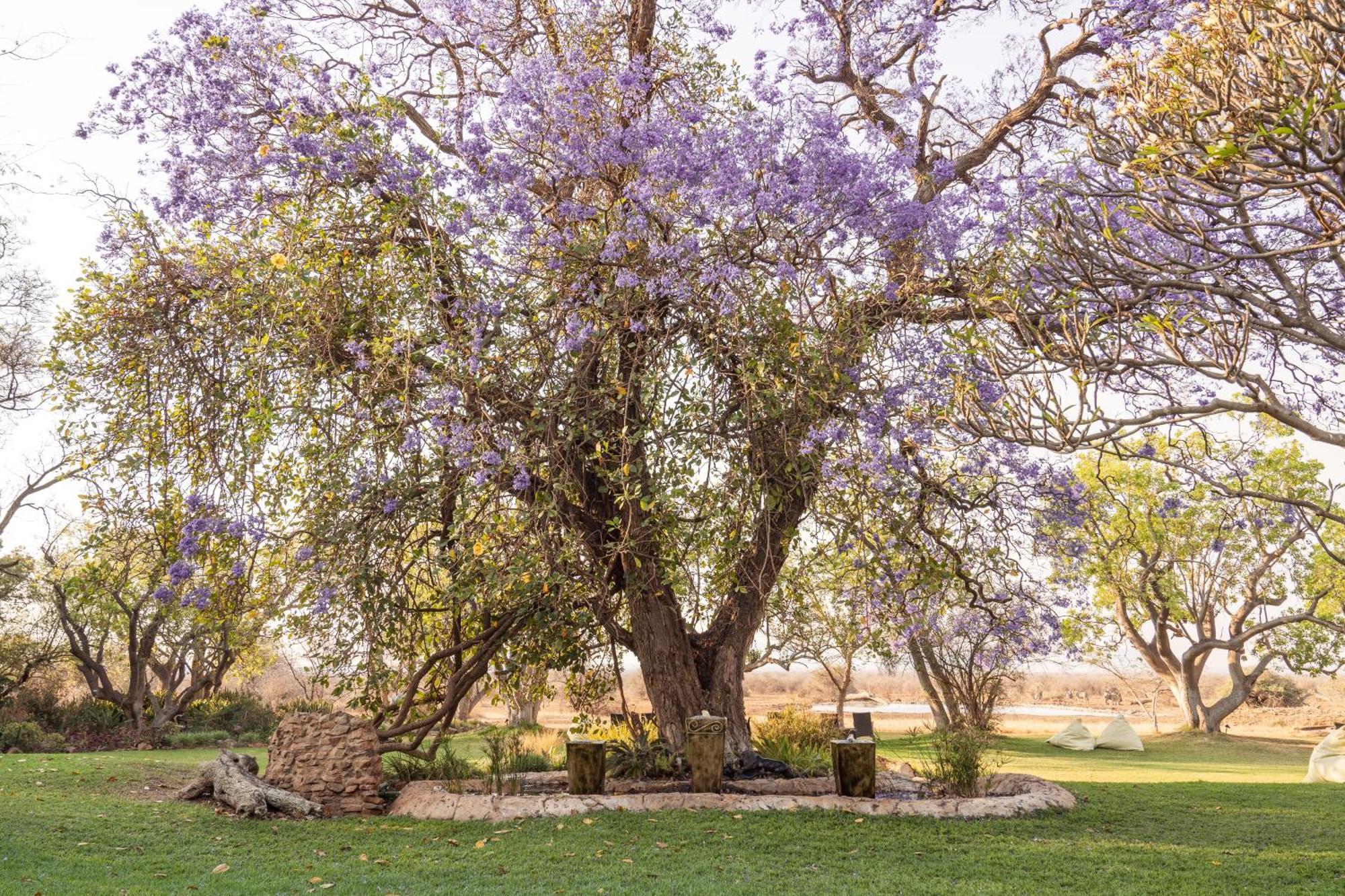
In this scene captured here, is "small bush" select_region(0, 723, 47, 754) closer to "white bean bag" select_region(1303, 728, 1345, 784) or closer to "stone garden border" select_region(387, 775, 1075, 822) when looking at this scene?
"stone garden border" select_region(387, 775, 1075, 822)

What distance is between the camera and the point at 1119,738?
16.3 m

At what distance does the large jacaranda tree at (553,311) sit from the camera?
6.86 meters

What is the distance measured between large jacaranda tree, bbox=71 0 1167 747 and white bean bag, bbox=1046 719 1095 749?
10185 millimetres

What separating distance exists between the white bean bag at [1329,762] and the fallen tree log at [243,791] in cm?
1117

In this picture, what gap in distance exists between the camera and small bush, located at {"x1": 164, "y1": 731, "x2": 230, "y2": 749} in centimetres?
1588

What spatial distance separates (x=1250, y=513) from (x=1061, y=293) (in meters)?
4.58

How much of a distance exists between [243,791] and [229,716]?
12.1m

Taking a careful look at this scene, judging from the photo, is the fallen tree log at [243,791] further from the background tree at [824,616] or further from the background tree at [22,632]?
the background tree at [22,632]

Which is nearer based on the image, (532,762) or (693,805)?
(693,805)

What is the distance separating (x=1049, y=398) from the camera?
17.1ft

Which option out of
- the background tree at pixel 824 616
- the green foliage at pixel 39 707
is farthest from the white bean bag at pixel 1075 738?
the green foliage at pixel 39 707

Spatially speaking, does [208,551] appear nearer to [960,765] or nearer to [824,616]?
[960,765]

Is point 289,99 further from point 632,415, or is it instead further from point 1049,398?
point 1049,398

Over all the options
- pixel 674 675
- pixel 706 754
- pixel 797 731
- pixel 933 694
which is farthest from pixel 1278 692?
pixel 706 754
